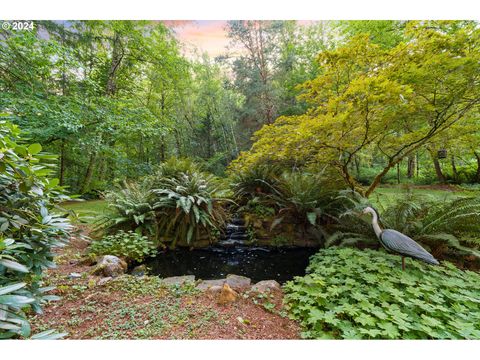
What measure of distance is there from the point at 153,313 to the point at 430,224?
2345mm

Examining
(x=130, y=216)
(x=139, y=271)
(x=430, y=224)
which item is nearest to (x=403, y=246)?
(x=430, y=224)

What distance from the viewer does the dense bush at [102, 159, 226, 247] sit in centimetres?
262

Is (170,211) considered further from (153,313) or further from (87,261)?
(153,313)

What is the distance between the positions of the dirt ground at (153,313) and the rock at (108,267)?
0.17 metres

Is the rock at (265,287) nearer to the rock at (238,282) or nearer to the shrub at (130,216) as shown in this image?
the rock at (238,282)

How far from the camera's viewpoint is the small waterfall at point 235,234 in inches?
112

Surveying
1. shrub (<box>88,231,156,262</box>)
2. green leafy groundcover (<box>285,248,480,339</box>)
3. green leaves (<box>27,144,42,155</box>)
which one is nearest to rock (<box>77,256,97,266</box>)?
shrub (<box>88,231,156,262</box>)

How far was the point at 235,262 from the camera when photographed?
2365 mm

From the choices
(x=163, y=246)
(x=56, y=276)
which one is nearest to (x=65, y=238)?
(x=56, y=276)

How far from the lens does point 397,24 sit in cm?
367
